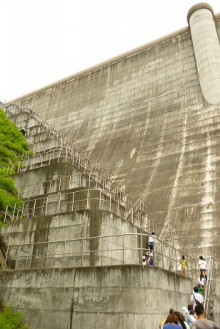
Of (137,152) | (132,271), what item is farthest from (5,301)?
(137,152)

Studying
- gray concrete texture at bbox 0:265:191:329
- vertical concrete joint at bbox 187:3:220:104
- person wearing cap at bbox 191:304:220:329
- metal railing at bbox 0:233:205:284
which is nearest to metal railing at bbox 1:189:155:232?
metal railing at bbox 0:233:205:284

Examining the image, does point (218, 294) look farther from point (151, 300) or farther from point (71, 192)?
point (71, 192)

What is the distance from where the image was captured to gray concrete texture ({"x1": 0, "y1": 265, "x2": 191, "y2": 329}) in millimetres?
6477

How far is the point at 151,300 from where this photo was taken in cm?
657

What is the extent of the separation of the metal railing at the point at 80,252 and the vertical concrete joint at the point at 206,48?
13.4 metres

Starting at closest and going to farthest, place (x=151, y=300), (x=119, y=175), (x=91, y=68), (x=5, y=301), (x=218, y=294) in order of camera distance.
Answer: (x=151, y=300) < (x=5, y=301) < (x=218, y=294) < (x=119, y=175) < (x=91, y=68)

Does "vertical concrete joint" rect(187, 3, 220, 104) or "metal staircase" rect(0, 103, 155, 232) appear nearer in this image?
"metal staircase" rect(0, 103, 155, 232)

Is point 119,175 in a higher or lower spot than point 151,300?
higher

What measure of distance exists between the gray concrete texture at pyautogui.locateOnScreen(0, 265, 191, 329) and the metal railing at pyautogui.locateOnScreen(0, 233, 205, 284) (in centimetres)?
70

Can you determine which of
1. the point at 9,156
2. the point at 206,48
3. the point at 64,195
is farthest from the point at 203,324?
the point at 206,48

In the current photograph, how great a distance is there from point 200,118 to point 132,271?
560 inches

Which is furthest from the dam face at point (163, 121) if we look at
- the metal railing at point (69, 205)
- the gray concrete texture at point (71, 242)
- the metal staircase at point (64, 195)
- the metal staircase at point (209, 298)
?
the gray concrete texture at point (71, 242)

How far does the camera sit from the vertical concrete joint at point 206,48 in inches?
776

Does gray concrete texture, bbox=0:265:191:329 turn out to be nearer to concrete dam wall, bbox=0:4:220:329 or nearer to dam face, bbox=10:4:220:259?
concrete dam wall, bbox=0:4:220:329
